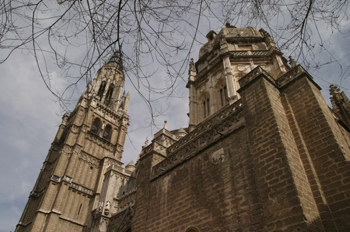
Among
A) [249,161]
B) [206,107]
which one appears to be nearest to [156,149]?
[206,107]

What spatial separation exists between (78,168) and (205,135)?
82.0ft

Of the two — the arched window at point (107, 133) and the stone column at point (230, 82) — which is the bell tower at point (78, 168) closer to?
the arched window at point (107, 133)

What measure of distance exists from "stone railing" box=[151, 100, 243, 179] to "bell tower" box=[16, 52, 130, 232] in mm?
10728

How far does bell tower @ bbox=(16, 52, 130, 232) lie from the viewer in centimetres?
2444

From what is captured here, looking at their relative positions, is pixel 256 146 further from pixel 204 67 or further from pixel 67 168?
pixel 67 168

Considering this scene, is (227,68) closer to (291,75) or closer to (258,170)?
(291,75)

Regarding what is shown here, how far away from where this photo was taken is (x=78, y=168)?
96.6ft

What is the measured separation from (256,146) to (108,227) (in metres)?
10.7

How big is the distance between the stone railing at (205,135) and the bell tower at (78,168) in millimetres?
10728

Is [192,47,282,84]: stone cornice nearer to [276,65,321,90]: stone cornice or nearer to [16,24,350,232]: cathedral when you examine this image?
[16,24,350,232]: cathedral

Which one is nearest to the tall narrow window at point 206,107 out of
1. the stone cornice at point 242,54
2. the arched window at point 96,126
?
the stone cornice at point 242,54

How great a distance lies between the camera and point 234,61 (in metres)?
14.4

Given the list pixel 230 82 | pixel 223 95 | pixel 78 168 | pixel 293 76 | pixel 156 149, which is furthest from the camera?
pixel 78 168

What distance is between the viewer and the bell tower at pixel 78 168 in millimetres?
24438
